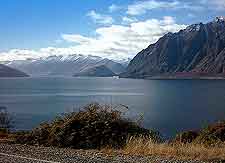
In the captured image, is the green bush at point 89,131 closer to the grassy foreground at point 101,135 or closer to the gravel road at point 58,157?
the grassy foreground at point 101,135

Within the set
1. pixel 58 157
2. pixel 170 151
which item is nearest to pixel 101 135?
pixel 170 151

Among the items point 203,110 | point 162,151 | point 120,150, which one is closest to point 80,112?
point 120,150

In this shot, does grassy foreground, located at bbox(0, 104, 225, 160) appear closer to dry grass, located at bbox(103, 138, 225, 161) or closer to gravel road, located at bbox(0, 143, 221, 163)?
dry grass, located at bbox(103, 138, 225, 161)

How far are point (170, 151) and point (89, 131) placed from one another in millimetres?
3557

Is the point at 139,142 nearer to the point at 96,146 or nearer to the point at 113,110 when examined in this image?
the point at 96,146

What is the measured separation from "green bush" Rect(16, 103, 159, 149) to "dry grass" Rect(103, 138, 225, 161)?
35.7 inches

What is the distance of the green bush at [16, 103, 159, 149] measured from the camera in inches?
564

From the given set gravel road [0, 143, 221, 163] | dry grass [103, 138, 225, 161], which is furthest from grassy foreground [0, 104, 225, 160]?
gravel road [0, 143, 221, 163]

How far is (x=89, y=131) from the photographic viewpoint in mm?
14594

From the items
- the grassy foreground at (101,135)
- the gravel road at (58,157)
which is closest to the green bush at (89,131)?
the grassy foreground at (101,135)

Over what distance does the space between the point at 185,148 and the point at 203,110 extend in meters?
80.4

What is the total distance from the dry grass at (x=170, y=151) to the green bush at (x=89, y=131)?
2.97 ft

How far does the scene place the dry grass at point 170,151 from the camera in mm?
11172

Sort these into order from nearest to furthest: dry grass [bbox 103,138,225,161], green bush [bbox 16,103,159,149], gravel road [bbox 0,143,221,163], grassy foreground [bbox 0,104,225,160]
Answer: gravel road [bbox 0,143,221,163] < dry grass [bbox 103,138,225,161] < grassy foreground [bbox 0,104,225,160] < green bush [bbox 16,103,159,149]
